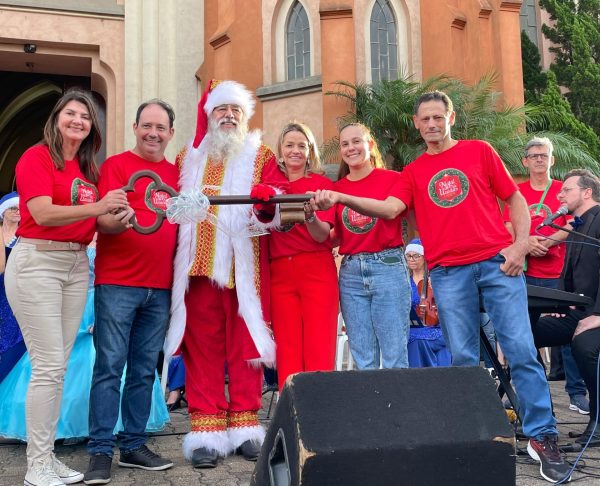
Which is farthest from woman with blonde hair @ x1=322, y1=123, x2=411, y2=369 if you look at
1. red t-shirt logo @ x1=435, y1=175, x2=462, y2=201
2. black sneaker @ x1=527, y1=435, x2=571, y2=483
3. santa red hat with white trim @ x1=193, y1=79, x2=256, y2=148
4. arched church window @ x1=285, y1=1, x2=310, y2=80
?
arched church window @ x1=285, y1=1, x2=310, y2=80

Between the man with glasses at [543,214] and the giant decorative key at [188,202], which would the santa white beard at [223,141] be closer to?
the giant decorative key at [188,202]

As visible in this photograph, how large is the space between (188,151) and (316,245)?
1.05 metres

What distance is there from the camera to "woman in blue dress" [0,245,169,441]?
4547mm

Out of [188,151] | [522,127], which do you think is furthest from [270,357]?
[522,127]

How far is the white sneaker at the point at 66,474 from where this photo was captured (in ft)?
12.0

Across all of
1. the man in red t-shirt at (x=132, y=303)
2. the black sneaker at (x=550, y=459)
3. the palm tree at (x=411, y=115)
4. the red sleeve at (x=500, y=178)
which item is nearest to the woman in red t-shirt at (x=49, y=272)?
the man in red t-shirt at (x=132, y=303)

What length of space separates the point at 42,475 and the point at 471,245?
8.35 feet

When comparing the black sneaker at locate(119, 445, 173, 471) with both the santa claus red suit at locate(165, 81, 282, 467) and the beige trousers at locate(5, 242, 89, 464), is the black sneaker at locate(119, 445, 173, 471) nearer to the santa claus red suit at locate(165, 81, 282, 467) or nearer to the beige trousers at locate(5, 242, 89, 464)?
the santa claus red suit at locate(165, 81, 282, 467)

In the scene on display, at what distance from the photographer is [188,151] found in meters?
4.43

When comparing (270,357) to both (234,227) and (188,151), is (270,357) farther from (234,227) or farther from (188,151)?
(188,151)

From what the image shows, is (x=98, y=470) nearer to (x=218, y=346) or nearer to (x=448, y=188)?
(x=218, y=346)

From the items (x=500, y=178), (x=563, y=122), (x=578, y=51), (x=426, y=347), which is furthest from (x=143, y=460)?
(x=578, y=51)

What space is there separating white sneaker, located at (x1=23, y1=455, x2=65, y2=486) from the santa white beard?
1997mm

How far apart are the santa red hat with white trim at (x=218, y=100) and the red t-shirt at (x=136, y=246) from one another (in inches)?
19.1
